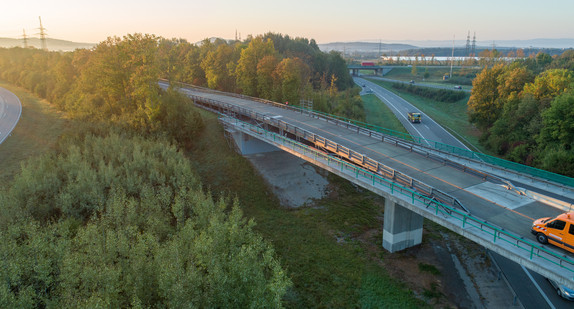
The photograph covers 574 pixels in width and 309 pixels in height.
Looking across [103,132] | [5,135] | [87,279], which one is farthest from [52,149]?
[87,279]

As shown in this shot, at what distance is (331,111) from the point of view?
69312mm

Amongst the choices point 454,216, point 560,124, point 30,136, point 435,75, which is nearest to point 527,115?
point 560,124

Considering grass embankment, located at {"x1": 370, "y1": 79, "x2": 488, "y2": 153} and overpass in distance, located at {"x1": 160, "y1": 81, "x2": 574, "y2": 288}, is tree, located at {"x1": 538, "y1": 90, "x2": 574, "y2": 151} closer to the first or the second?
grass embankment, located at {"x1": 370, "y1": 79, "x2": 488, "y2": 153}

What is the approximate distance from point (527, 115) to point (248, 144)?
3881cm

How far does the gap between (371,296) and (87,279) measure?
55.2 ft

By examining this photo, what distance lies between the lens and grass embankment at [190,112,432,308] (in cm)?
2305

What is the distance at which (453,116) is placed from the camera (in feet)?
260

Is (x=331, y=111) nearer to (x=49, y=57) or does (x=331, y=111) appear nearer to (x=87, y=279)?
(x=87, y=279)

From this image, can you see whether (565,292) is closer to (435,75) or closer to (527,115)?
(527,115)

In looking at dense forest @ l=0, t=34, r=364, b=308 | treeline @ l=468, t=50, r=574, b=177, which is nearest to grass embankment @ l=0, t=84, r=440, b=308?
dense forest @ l=0, t=34, r=364, b=308

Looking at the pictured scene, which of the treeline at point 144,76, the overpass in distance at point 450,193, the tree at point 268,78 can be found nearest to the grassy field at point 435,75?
the treeline at point 144,76

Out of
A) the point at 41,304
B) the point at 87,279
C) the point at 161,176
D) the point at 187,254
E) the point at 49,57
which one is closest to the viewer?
the point at 87,279

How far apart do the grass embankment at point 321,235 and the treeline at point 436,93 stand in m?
63.8

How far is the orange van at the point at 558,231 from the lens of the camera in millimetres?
15711
